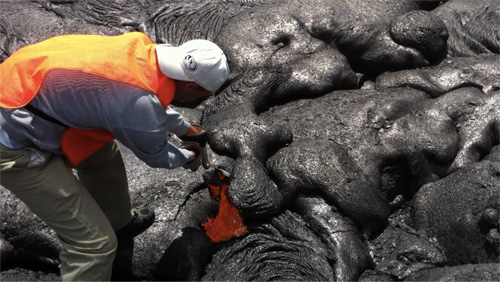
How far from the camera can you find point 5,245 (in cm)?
448

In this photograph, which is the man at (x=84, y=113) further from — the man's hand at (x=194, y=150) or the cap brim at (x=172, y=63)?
→ the man's hand at (x=194, y=150)

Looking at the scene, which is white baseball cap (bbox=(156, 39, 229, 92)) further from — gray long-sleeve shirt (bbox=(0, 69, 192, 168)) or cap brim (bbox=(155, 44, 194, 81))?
gray long-sleeve shirt (bbox=(0, 69, 192, 168))

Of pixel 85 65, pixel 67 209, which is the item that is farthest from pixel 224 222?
pixel 85 65

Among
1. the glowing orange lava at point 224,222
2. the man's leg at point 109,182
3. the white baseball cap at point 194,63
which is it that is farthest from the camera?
the glowing orange lava at point 224,222

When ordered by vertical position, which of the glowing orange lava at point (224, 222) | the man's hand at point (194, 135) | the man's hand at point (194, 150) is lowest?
the glowing orange lava at point (224, 222)

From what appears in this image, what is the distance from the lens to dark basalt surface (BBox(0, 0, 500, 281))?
4402 mm

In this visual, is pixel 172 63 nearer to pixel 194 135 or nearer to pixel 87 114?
pixel 87 114

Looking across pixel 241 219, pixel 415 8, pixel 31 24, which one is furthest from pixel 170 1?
pixel 241 219

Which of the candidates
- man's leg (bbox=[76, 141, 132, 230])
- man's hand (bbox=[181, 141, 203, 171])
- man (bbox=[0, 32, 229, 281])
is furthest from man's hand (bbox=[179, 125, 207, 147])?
man's leg (bbox=[76, 141, 132, 230])

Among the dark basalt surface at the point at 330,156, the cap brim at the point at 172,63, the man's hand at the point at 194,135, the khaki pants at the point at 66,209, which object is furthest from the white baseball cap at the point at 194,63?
the dark basalt surface at the point at 330,156

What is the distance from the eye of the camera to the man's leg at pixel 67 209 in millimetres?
3557

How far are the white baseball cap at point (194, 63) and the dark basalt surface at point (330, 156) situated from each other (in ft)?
3.92

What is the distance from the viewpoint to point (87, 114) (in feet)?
11.0

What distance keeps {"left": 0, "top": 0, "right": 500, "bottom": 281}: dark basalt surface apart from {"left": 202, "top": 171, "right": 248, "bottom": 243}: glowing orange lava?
0.20 feet
